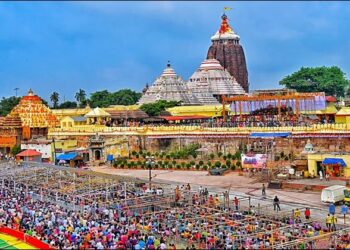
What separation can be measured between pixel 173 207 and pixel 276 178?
13.2 m

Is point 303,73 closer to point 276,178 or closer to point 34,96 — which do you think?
point 34,96

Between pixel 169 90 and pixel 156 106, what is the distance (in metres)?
6.82

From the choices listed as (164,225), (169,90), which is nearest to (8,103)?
(169,90)

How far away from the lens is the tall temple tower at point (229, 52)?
97938 millimetres

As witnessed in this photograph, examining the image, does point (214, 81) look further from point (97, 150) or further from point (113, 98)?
point (97, 150)

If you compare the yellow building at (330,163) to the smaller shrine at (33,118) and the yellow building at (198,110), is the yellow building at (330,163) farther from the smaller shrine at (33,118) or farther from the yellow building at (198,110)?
the smaller shrine at (33,118)

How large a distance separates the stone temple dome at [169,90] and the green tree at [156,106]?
3.27m

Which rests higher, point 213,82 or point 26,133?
point 213,82

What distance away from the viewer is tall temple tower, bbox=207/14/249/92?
9794 centimetres

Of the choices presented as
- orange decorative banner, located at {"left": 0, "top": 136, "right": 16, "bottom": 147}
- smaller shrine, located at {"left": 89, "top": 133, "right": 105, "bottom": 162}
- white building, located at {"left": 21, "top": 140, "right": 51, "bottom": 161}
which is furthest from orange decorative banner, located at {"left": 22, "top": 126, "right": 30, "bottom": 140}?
smaller shrine, located at {"left": 89, "top": 133, "right": 105, "bottom": 162}

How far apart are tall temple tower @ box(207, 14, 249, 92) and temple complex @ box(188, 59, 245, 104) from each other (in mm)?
8737

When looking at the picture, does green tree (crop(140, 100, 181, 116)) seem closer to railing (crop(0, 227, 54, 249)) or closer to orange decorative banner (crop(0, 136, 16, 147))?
orange decorative banner (crop(0, 136, 16, 147))

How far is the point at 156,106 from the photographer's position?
7600cm

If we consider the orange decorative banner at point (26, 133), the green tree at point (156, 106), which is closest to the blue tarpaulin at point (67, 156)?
the orange decorative banner at point (26, 133)
